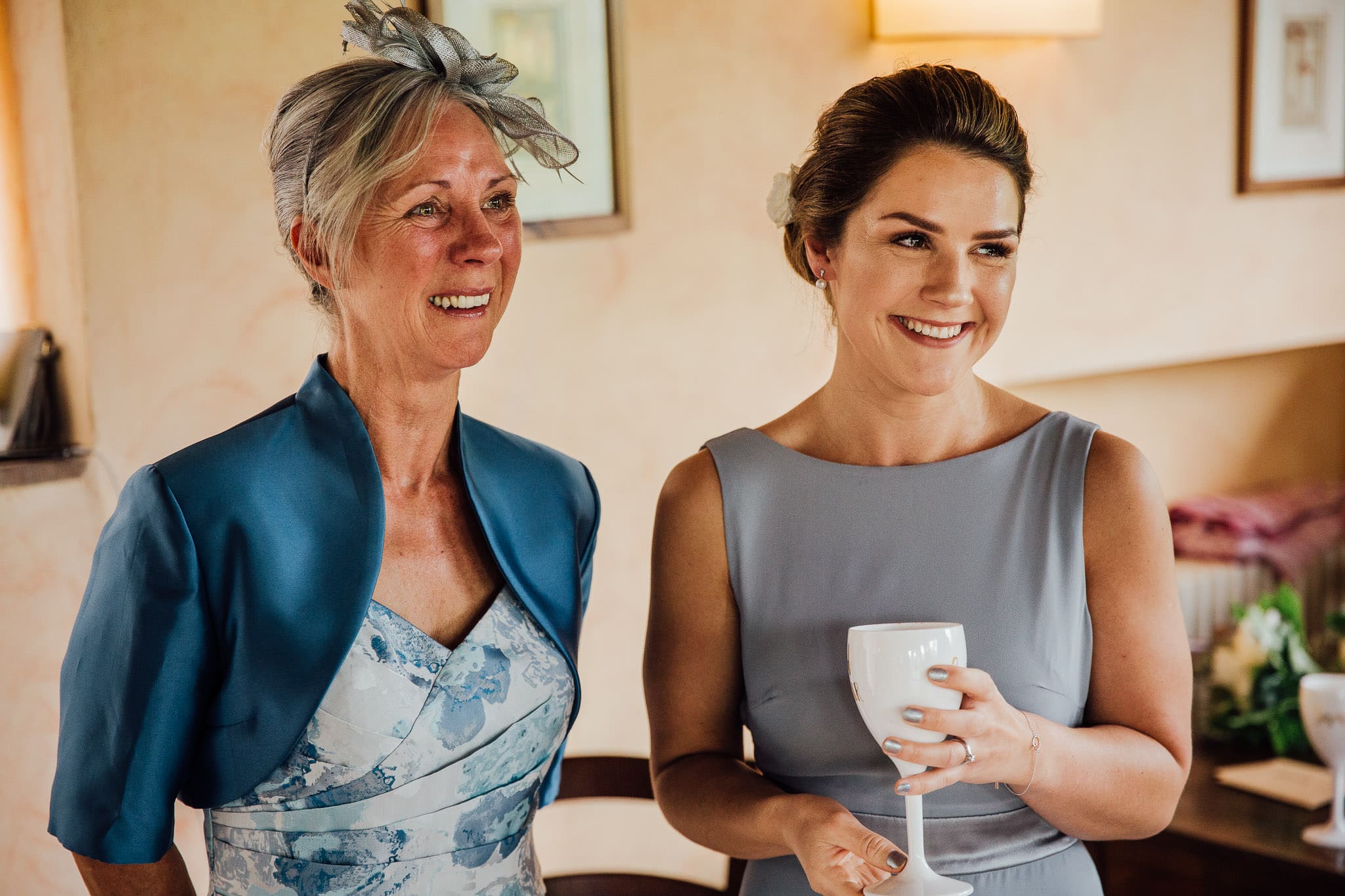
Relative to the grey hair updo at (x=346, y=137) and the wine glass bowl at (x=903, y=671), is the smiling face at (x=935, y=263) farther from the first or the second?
the grey hair updo at (x=346, y=137)

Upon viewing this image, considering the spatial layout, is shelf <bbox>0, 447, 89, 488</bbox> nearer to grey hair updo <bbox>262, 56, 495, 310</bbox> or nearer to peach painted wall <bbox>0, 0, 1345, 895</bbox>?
peach painted wall <bbox>0, 0, 1345, 895</bbox>

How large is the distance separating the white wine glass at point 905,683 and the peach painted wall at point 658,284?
0.77 meters

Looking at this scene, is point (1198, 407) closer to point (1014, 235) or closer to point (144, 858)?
point (1014, 235)

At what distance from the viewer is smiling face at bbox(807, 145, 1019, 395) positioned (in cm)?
142

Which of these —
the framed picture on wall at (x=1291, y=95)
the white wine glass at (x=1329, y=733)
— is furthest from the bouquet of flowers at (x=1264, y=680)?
the framed picture on wall at (x=1291, y=95)

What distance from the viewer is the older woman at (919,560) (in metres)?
1.42

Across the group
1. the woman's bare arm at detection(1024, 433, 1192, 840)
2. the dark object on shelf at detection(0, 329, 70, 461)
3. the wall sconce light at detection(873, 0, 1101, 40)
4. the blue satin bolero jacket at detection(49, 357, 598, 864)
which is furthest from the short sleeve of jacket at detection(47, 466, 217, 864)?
the wall sconce light at detection(873, 0, 1101, 40)

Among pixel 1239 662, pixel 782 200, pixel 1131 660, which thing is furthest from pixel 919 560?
pixel 1239 662

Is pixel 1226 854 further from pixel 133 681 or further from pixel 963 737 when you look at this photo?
pixel 133 681

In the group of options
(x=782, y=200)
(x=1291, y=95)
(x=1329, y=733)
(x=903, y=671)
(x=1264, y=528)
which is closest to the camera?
(x=903, y=671)

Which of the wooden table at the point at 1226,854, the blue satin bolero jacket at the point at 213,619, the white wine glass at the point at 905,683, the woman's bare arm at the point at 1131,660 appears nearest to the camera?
the white wine glass at the point at 905,683

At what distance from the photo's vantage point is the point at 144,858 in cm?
127

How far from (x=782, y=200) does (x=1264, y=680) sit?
5.90ft

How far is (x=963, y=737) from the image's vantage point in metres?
1.17
